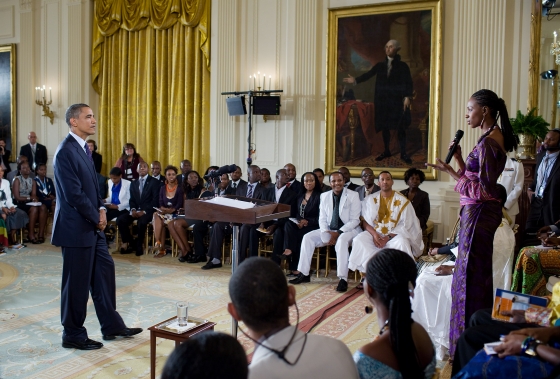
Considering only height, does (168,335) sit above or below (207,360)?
below

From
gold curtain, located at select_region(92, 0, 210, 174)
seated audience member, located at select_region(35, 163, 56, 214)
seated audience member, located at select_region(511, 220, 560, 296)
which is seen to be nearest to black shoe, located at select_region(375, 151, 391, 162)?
gold curtain, located at select_region(92, 0, 210, 174)

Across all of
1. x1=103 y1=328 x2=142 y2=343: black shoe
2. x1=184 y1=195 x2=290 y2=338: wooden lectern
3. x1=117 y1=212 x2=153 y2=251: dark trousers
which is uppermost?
x1=184 y1=195 x2=290 y2=338: wooden lectern

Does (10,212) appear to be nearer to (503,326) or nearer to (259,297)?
(503,326)

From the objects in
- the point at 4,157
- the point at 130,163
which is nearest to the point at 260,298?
the point at 130,163

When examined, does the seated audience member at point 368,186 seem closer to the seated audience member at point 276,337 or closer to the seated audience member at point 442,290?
the seated audience member at point 442,290

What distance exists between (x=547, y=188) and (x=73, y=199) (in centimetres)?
519

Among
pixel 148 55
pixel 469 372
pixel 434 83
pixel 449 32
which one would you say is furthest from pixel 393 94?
pixel 469 372

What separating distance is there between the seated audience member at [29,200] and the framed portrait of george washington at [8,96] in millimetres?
3378

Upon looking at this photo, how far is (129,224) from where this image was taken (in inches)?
359

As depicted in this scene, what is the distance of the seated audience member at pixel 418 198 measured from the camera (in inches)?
298

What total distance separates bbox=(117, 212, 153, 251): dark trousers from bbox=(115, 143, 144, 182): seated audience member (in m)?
1.52

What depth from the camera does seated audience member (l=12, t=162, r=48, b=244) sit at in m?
9.84

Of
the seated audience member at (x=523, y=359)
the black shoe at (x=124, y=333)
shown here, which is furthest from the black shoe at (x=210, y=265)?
the seated audience member at (x=523, y=359)

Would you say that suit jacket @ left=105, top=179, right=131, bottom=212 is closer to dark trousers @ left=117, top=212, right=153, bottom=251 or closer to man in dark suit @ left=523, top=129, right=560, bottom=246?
dark trousers @ left=117, top=212, right=153, bottom=251
